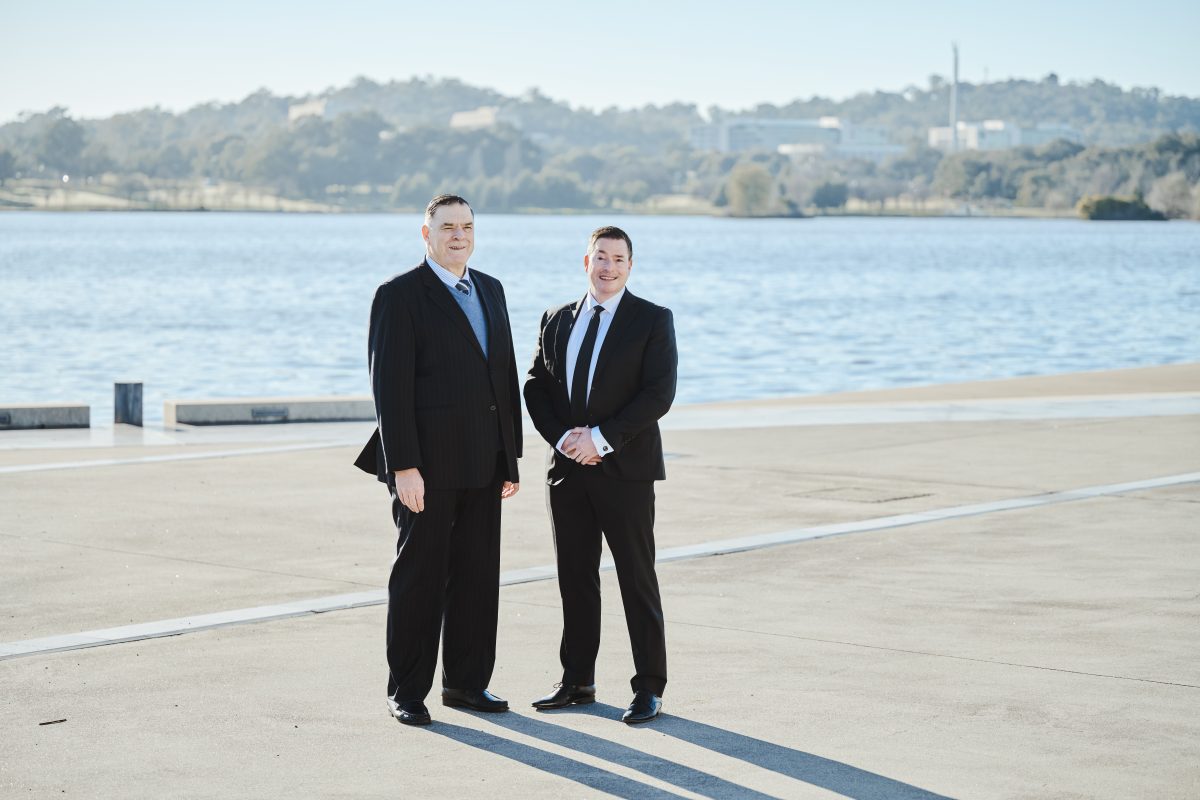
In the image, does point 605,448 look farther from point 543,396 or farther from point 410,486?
point 410,486

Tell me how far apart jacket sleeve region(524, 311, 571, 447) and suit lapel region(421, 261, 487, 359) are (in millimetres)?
316

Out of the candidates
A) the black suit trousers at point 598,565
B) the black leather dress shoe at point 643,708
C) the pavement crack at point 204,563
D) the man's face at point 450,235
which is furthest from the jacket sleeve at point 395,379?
the pavement crack at point 204,563

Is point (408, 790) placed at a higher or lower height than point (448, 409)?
lower

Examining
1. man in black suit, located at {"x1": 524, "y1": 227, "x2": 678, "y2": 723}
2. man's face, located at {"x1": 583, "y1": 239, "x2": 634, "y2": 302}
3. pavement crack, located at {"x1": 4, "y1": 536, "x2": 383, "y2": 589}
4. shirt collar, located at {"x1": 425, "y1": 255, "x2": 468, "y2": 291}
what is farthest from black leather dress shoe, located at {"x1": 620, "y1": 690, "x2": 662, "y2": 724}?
pavement crack, located at {"x1": 4, "y1": 536, "x2": 383, "y2": 589}

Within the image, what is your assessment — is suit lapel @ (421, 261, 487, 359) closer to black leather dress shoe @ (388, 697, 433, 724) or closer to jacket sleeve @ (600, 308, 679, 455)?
jacket sleeve @ (600, 308, 679, 455)

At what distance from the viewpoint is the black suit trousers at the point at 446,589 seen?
21.2 feet

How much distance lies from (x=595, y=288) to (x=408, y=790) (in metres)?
2.00

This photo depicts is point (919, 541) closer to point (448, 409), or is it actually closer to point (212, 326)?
point (448, 409)

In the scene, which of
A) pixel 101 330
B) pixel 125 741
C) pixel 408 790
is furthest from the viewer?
pixel 101 330

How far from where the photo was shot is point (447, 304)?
253 inches

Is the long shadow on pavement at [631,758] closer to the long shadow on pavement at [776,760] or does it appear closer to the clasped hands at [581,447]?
the long shadow on pavement at [776,760]

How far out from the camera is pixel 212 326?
5481cm

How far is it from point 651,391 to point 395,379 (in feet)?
3.09

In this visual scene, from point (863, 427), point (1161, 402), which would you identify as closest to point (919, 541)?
point (863, 427)
